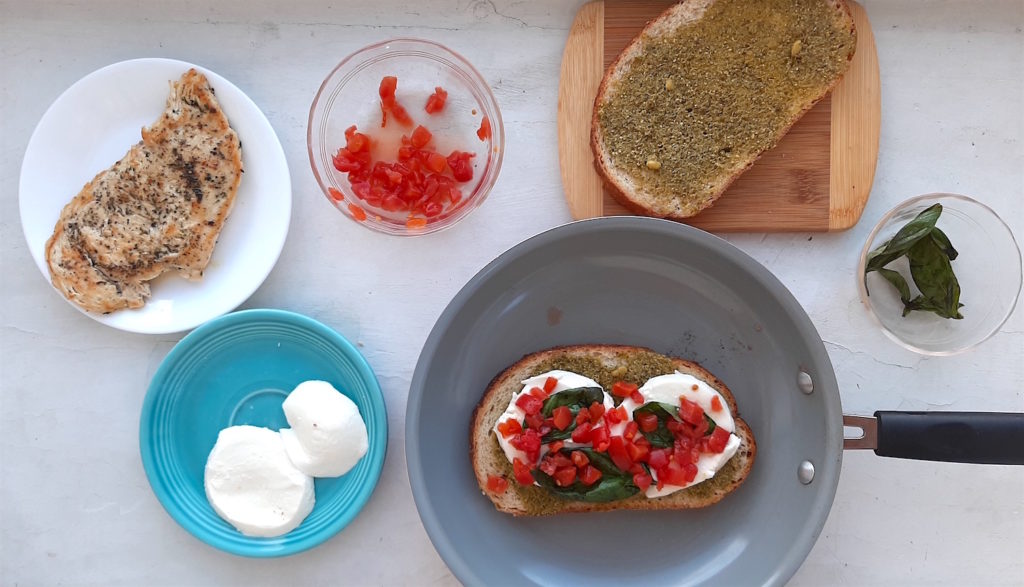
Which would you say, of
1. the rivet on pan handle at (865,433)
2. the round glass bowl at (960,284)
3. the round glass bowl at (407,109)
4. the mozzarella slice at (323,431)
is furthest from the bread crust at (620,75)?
the mozzarella slice at (323,431)

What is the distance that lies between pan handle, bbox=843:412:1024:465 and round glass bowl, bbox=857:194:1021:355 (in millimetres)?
312

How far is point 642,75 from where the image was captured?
2180 millimetres

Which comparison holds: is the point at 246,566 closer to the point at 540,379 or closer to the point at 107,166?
the point at 540,379

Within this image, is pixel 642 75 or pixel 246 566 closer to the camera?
pixel 642 75

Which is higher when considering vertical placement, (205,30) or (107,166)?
(205,30)

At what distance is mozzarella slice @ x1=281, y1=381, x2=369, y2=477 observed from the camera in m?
2.14

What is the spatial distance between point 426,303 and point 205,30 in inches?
44.2

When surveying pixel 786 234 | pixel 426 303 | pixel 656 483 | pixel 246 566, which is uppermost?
pixel 786 234

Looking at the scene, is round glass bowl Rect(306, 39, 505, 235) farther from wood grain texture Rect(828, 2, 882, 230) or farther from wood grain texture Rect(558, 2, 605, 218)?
wood grain texture Rect(828, 2, 882, 230)

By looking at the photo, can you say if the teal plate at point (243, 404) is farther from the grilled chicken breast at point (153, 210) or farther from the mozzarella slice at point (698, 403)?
the mozzarella slice at point (698, 403)

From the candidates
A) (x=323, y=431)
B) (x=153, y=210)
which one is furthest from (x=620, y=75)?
(x=153, y=210)

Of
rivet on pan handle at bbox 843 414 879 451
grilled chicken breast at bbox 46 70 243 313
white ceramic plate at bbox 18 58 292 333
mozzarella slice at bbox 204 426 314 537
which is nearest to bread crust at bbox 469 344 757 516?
rivet on pan handle at bbox 843 414 879 451

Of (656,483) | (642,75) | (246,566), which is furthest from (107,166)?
(656,483)

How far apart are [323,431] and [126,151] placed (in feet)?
3.57
